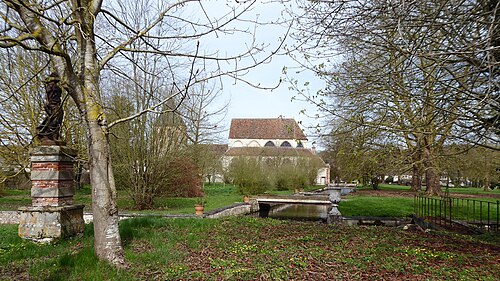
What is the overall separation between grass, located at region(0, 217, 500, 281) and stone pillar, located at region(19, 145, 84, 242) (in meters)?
0.30

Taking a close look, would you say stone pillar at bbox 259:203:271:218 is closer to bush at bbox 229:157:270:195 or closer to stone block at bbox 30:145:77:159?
bush at bbox 229:157:270:195

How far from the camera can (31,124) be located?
1493cm

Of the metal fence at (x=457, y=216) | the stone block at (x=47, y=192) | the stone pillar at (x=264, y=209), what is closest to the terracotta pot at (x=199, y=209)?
the stone block at (x=47, y=192)

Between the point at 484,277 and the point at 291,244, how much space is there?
2.79 meters

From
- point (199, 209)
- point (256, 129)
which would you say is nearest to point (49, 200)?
point (199, 209)

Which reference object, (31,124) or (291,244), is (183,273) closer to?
(291,244)

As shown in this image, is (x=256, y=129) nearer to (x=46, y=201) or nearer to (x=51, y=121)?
(x=51, y=121)

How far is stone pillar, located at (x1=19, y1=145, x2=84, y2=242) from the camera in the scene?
6.44 m

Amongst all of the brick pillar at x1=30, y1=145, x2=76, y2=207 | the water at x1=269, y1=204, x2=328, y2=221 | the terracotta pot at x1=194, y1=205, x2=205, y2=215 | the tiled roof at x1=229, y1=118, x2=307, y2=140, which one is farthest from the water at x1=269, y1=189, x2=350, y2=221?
the tiled roof at x1=229, y1=118, x2=307, y2=140

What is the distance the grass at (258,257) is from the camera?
4.43 metres

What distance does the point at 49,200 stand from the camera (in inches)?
260

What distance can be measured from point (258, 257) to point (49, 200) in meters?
4.12

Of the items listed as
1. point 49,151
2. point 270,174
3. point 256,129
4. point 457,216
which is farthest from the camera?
point 256,129

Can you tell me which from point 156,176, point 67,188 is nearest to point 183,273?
point 67,188
